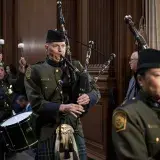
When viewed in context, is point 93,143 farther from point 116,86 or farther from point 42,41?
point 42,41

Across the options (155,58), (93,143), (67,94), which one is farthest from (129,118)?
(93,143)

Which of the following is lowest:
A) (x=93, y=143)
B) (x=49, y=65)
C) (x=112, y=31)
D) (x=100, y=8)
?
(x=93, y=143)

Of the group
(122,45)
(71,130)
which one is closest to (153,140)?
(71,130)

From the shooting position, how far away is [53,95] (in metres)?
2.89

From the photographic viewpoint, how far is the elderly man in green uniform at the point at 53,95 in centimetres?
278

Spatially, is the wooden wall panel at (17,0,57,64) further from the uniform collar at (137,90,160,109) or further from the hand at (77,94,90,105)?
the uniform collar at (137,90,160,109)

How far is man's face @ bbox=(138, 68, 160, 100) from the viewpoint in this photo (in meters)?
1.71

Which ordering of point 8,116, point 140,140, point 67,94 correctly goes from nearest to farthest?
1. point 140,140
2. point 67,94
3. point 8,116

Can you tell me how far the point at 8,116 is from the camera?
4.75 metres

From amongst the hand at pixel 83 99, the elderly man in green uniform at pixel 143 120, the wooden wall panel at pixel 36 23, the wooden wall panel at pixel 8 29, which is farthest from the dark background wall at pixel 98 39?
the elderly man in green uniform at pixel 143 120

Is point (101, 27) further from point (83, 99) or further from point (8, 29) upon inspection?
point (8, 29)

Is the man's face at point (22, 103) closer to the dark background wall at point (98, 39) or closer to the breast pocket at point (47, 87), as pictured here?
the dark background wall at point (98, 39)

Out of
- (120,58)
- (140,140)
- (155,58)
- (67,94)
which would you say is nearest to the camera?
(140,140)

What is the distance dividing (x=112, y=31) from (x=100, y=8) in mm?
422
